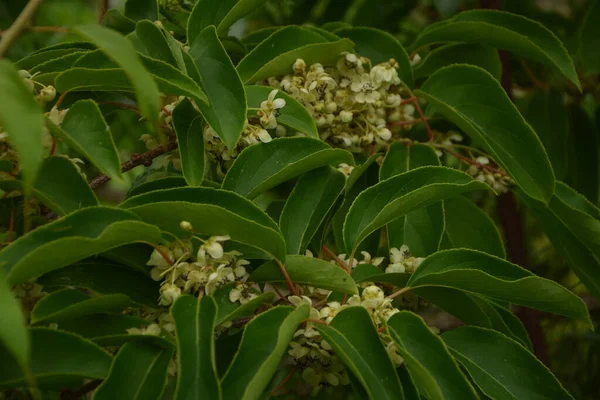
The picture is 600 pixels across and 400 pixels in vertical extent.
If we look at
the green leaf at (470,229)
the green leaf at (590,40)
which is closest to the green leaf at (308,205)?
the green leaf at (470,229)

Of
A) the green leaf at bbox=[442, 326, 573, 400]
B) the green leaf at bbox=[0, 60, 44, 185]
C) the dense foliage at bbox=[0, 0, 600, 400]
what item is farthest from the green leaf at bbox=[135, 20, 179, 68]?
the green leaf at bbox=[442, 326, 573, 400]

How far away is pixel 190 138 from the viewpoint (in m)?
0.95

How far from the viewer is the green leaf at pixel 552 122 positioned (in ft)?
5.13

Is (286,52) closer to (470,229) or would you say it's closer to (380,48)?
(380,48)

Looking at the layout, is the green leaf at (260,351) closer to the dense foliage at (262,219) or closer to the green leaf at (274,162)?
the dense foliage at (262,219)

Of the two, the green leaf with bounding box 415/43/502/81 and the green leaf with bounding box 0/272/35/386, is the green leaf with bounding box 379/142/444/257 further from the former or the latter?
the green leaf with bounding box 0/272/35/386

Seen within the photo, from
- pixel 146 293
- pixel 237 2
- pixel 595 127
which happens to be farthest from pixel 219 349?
pixel 595 127

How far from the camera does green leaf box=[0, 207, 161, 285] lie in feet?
2.25

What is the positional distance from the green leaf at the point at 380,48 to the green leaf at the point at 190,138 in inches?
14.8

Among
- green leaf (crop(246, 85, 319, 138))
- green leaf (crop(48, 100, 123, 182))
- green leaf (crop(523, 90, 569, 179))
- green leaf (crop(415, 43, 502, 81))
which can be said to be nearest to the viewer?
green leaf (crop(48, 100, 123, 182))

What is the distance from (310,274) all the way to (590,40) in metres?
0.89

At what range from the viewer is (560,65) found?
3.95 feet

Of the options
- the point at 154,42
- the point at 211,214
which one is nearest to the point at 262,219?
the point at 211,214

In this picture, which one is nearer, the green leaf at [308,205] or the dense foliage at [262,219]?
the dense foliage at [262,219]
